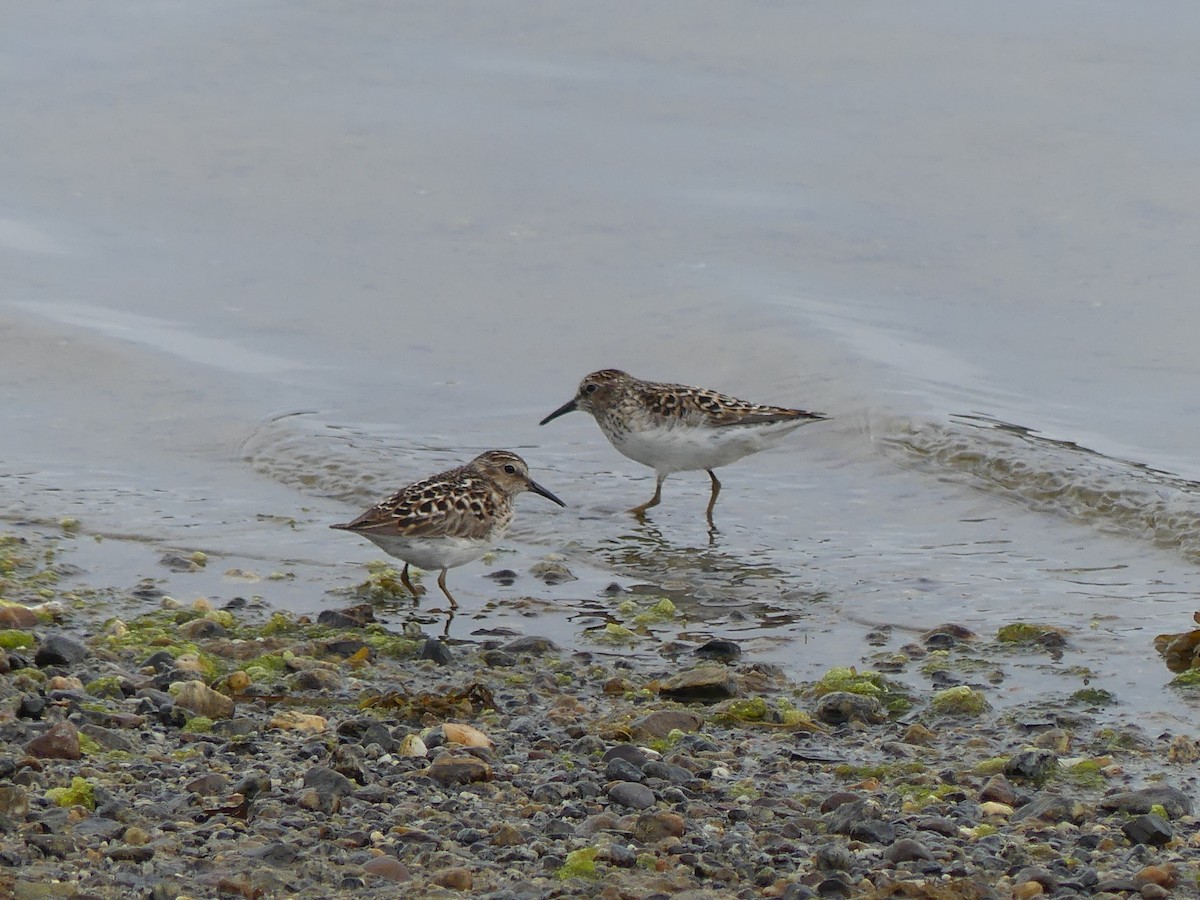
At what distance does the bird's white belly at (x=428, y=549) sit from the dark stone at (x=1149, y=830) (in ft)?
14.6

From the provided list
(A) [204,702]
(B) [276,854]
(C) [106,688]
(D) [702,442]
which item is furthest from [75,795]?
(D) [702,442]

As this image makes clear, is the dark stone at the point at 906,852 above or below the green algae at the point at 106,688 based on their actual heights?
above

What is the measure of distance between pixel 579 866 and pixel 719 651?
3071 millimetres

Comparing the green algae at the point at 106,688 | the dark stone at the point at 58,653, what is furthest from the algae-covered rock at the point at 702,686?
the dark stone at the point at 58,653

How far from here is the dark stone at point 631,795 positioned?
21.5 ft

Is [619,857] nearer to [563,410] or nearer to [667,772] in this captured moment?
[667,772]

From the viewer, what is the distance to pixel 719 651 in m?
8.96

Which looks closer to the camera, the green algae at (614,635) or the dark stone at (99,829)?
the dark stone at (99,829)

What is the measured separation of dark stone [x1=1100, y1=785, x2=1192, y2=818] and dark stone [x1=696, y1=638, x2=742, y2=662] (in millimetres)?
2573

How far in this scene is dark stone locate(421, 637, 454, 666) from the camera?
8.66 metres

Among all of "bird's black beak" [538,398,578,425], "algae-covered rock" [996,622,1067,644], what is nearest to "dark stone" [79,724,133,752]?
"algae-covered rock" [996,622,1067,644]

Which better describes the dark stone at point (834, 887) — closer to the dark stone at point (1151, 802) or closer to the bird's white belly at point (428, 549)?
the dark stone at point (1151, 802)

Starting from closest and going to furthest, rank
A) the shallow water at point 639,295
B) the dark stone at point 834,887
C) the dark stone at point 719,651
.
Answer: the dark stone at point 834,887
the dark stone at point 719,651
the shallow water at point 639,295

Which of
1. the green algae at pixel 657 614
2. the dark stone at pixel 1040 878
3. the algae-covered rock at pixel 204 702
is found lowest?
the green algae at pixel 657 614
